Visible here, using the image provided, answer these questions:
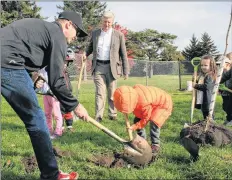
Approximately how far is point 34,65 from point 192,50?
185 feet

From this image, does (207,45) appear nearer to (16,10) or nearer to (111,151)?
(16,10)

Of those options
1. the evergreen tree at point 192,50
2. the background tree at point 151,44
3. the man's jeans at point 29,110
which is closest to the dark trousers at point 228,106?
the man's jeans at point 29,110

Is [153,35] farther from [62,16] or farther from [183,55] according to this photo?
[62,16]

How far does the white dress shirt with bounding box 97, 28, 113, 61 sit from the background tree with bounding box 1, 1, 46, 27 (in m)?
26.3

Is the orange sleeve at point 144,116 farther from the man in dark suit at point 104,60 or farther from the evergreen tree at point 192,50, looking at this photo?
the evergreen tree at point 192,50

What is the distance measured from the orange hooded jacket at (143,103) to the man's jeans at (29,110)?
40.8 inches

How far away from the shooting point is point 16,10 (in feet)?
111

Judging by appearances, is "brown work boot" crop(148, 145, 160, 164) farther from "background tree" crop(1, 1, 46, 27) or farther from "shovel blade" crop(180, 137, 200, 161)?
"background tree" crop(1, 1, 46, 27)

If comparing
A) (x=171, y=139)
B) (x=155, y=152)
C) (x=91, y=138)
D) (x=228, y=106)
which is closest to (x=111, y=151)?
(x=155, y=152)

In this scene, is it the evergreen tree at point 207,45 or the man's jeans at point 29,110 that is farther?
the evergreen tree at point 207,45

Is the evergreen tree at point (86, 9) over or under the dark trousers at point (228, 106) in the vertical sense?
over

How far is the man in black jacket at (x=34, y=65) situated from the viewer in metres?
3.33

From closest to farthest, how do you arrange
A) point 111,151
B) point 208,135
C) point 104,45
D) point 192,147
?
point 192,147, point 111,151, point 208,135, point 104,45

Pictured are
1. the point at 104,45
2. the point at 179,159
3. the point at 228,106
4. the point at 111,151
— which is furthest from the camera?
the point at 228,106
